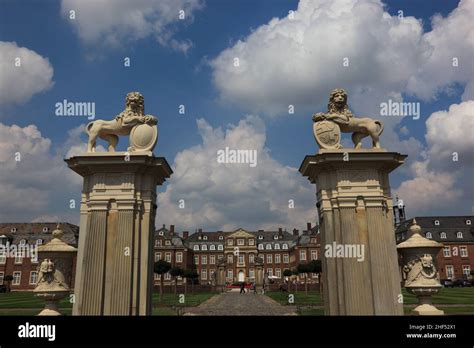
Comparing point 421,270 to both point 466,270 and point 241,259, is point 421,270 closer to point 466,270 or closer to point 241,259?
point 466,270

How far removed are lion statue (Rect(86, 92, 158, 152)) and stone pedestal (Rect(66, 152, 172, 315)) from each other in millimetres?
775

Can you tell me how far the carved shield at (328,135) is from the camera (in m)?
12.7

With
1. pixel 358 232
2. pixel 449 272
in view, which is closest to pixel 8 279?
pixel 358 232

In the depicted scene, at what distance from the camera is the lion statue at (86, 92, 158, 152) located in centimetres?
1293

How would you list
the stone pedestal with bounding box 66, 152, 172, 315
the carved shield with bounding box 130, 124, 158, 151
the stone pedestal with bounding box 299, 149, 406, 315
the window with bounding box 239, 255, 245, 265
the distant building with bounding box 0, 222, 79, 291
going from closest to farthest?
1. the stone pedestal with bounding box 299, 149, 406, 315
2. the stone pedestal with bounding box 66, 152, 172, 315
3. the carved shield with bounding box 130, 124, 158, 151
4. the distant building with bounding box 0, 222, 79, 291
5. the window with bounding box 239, 255, 245, 265

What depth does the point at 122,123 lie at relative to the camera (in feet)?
42.7

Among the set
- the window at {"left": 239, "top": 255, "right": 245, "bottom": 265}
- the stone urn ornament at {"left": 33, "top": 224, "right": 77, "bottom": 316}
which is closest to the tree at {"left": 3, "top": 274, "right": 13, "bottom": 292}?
the window at {"left": 239, "top": 255, "right": 245, "bottom": 265}

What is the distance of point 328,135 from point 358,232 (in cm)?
303

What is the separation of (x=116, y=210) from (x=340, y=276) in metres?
6.83

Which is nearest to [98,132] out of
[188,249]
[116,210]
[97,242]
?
[116,210]

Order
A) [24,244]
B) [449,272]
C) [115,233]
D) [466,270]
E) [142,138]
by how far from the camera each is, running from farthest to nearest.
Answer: [466,270] < [449,272] < [24,244] < [142,138] < [115,233]

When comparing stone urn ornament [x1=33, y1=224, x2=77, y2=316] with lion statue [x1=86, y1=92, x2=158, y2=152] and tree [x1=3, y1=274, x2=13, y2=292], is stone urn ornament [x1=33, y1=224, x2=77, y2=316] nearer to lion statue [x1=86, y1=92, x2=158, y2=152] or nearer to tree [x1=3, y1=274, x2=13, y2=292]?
lion statue [x1=86, y1=92, x2=158, y2=152]
